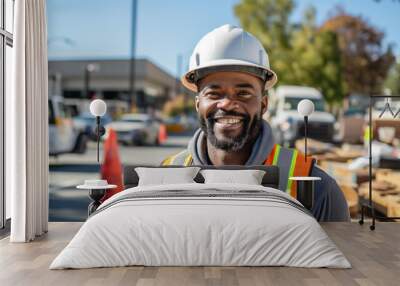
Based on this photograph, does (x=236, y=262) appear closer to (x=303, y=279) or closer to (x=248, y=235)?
(x=248, y=235)

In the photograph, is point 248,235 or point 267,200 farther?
point 267,200

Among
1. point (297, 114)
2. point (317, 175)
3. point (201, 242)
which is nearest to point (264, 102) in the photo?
point (317, 175)

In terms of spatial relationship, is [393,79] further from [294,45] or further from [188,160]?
[188,160]

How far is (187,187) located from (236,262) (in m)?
0.78

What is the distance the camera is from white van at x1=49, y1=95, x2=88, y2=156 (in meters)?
12.5

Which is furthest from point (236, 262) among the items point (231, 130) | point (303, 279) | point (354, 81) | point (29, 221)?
point (354, 81)

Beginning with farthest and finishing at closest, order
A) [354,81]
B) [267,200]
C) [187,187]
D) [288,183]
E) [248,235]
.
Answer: [354,81] < [288,183] < [187,187] < [267,200] < [248,235]

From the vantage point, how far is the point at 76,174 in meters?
11.7

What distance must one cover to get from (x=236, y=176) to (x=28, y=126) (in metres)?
1.69

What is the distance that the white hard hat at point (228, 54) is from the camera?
4842 mm

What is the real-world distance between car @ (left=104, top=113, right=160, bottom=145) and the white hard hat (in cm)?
1285

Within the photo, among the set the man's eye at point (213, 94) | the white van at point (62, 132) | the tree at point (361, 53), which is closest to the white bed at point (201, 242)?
the man's eye at point (213, 94)

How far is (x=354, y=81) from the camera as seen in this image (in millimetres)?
30016

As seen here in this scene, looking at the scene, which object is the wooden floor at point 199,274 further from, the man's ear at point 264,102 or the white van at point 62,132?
the white van at point 62,132
